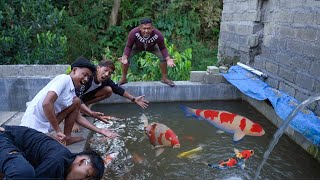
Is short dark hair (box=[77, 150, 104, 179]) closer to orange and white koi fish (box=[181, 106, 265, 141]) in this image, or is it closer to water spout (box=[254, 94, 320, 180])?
water spout (box=[254, 94, 320, 180])

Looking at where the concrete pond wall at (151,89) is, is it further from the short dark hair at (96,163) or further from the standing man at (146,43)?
the short dark hair at (96,163)

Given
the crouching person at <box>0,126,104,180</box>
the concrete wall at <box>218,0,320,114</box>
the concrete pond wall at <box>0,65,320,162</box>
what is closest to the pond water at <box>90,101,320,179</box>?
the concrete pond wall at <box>0,65,320,162</box>

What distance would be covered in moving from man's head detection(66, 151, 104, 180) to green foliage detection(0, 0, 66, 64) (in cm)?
585

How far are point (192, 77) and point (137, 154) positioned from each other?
3.10 metres

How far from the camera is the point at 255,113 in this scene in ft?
22.1

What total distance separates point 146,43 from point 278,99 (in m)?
2.84

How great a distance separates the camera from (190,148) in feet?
16.5

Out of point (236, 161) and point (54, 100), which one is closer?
point (54, 100)

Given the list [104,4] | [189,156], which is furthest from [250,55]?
[104,4]

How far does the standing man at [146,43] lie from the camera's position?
6570 mm

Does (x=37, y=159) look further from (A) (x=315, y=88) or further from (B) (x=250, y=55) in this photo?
(B) (x=250, y=55)

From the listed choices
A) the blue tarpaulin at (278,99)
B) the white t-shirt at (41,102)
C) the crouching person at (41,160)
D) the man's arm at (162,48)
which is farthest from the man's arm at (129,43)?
the crouching person at (41,160)

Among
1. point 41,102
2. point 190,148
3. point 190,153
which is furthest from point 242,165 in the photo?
point 41,102

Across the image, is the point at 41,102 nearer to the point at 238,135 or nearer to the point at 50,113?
the point at 50,113
